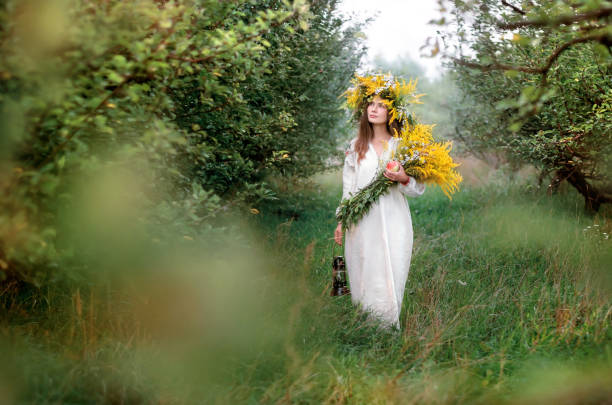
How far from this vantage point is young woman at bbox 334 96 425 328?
4.29 metres

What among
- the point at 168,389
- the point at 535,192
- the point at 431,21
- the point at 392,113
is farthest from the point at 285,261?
the point at 535,192

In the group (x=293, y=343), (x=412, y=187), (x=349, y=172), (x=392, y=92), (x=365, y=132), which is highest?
(x=392, y=92)

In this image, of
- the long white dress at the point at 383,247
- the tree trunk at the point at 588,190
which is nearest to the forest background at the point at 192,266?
the long white dress at the point at 383,247

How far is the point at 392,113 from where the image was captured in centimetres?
450

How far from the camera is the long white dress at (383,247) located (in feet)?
14.1

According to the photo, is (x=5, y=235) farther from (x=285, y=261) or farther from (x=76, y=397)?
(x=285, y=261)

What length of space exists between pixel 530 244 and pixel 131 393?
5531mm

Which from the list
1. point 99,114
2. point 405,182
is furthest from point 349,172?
point 99,114

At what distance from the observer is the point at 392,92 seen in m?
4.48

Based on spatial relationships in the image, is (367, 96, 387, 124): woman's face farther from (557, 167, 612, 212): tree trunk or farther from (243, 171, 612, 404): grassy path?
(557, 167, 612, 212): tree trunk

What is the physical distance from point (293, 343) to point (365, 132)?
2.14m

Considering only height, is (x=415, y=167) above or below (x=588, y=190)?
above

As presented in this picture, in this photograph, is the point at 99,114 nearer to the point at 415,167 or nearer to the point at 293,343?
the point at 293,343

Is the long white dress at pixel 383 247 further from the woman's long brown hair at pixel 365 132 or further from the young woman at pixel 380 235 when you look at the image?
the woman's long brown hair at pixel 365 132
